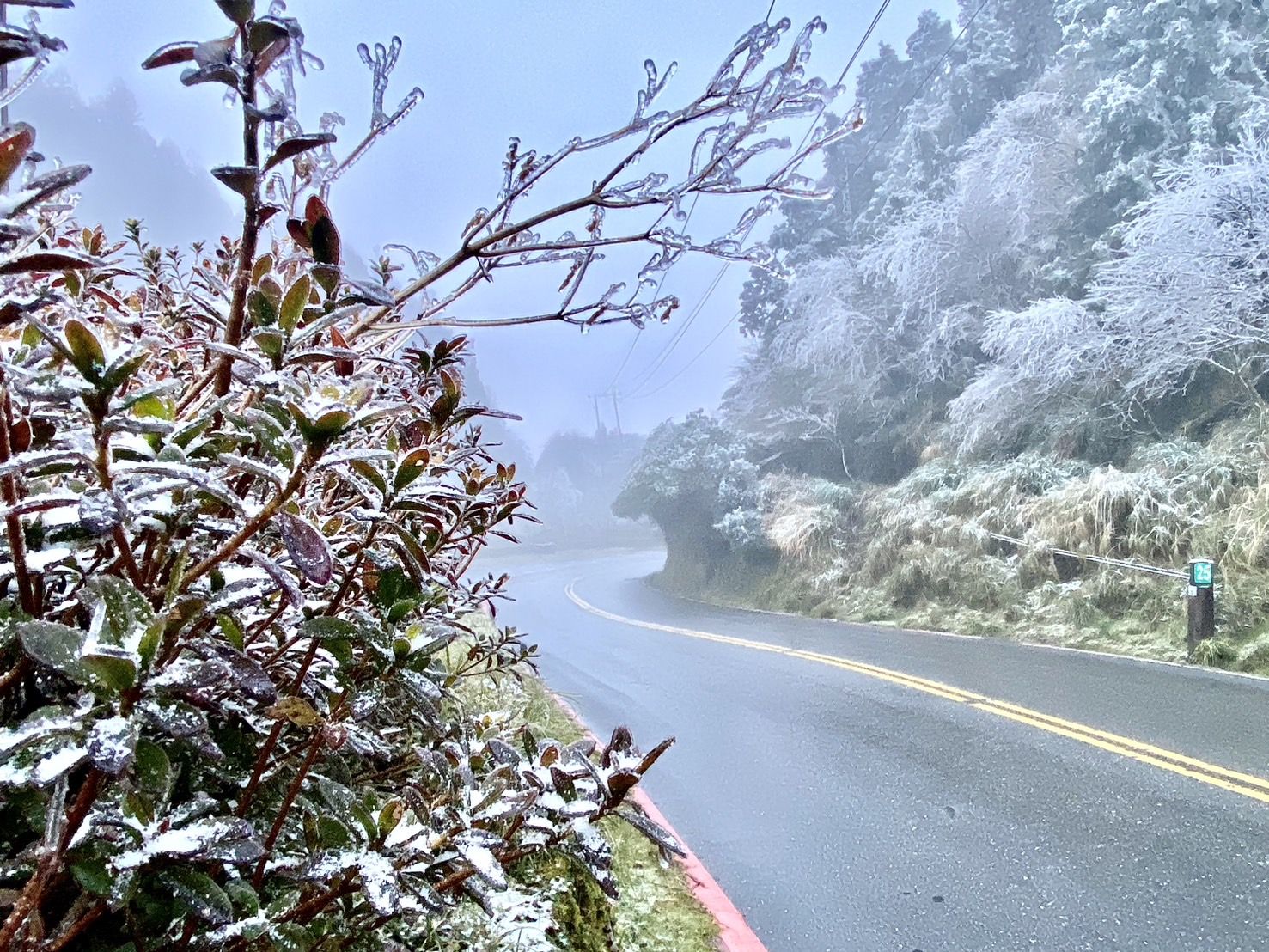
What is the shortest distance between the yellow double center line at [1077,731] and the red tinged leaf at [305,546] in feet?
12.6

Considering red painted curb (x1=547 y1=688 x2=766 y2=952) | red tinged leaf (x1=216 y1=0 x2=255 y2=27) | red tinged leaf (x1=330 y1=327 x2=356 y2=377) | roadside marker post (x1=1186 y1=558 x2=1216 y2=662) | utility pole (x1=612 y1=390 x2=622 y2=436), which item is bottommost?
red painted curb (x1=547 y1=688 x2=766 y2=952)

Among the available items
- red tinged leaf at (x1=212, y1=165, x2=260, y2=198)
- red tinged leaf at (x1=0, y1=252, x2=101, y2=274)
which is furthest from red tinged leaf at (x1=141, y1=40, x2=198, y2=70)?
red tinged leaf at (x1=0, y1=252, x2=101, y2=274)

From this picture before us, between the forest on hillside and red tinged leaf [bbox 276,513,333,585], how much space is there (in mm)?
6435

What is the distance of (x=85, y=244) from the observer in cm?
131

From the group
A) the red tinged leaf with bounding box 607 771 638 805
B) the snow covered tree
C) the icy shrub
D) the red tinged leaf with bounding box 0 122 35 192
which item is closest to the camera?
the red tinged leaf with bounding box 0 122 35 192

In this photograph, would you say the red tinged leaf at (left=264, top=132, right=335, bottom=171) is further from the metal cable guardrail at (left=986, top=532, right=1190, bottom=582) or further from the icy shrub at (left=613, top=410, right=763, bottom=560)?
the icy shrub at (left=613, top=410, right=763, bottom=560)

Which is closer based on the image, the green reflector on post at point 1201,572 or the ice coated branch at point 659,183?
the ice coated branch at point 659,183

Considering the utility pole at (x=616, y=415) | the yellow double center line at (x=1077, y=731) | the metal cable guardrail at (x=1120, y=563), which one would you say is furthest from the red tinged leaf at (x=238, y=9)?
the utility pole at (x=616, y=415)

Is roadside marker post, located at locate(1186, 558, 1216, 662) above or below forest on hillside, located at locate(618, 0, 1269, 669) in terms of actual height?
below

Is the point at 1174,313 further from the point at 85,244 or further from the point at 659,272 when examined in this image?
the point at 85,244

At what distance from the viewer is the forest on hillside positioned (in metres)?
6.77

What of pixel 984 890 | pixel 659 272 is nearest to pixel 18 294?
pixel 659 272

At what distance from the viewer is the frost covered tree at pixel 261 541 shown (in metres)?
0.56

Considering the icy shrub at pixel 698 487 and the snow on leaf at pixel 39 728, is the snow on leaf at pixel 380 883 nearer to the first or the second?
the snow on leaf at pixel 39 728
